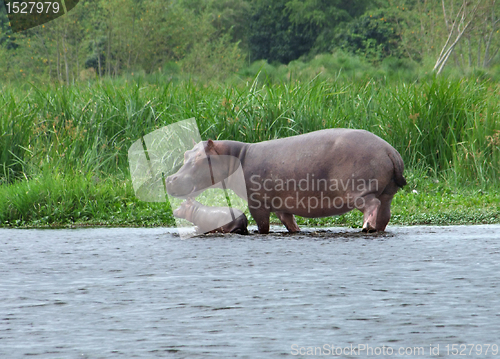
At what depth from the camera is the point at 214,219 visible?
5.43m

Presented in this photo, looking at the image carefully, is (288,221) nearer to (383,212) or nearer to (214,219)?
(214,219)

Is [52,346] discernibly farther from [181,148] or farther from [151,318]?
[181,148]

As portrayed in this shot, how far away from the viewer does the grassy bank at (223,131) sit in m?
7.16

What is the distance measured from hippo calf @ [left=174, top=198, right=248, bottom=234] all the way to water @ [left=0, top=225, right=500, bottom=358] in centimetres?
39

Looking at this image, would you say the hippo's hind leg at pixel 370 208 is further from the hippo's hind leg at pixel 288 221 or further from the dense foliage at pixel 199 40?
the dense foliage at pixel 199 40

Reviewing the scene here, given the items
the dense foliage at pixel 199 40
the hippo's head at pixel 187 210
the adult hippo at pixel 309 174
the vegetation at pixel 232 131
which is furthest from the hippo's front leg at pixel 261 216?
the dense foliage at pixel 199 40

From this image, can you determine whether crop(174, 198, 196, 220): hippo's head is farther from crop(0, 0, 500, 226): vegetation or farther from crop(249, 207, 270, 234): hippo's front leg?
crop(0, 0, 500, 226): vegetation

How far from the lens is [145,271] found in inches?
147

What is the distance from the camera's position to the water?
227 cm

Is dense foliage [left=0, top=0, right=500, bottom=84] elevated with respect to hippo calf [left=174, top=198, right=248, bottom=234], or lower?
lower

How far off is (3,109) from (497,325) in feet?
26.2

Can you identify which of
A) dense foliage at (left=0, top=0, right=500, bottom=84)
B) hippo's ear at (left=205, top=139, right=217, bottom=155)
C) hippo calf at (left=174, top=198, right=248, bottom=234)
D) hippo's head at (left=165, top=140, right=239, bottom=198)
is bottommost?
dense foliage at (left=0, top=0, right=500, bottom=84)

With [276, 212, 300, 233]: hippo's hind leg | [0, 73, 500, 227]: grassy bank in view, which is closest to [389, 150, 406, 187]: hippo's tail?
[276, 212, 300, 233]: hippo's hind leg

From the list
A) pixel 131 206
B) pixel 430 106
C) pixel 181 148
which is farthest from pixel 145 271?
pixel 430 106
